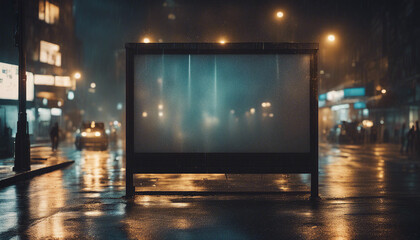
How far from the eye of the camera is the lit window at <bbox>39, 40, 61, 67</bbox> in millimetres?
59188

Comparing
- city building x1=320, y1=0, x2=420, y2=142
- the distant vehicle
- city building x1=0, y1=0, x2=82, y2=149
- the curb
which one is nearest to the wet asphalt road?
the curb

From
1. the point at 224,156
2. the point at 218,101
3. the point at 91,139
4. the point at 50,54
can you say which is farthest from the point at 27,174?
the point at 50,54

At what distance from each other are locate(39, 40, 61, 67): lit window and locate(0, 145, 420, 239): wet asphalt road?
47223mm

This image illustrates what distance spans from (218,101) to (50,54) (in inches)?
2108

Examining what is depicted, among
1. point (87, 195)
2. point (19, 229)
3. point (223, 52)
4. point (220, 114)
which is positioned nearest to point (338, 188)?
point (220, 114)

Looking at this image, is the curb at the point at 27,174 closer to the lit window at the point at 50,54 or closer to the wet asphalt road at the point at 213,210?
Result: the wet asphalt road at the point at 213,210

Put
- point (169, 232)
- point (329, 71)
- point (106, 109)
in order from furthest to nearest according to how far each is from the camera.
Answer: point (106, 109), point (329, 71), point (169, 232)

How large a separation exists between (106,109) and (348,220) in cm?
14545

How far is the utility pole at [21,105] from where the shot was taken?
16.8 metres

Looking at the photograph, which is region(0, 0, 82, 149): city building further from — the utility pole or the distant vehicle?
the utility pole

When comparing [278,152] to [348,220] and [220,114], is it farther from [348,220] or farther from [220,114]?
[348,220]

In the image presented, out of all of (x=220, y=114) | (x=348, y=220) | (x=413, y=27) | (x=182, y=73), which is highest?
(x=413, y=27)

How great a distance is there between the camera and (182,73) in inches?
458

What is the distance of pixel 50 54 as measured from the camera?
60750mm
